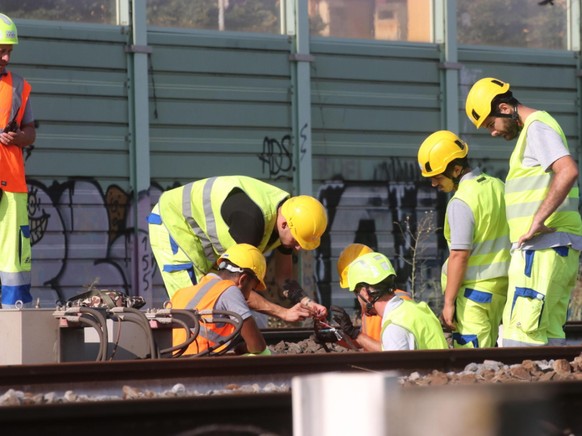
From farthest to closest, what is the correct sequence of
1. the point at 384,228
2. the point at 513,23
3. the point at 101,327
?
the point at 513,23 < the point at 384,228 < the point at 101,327

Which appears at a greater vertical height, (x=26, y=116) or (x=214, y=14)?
(x=214, y=14)

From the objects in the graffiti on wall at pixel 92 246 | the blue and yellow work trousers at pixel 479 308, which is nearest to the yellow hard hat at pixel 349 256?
the blue and yellow work trousers at pixel 479 308

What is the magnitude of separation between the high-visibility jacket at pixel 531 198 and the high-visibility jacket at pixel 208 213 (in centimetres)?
149

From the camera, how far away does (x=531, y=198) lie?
23.8 feet

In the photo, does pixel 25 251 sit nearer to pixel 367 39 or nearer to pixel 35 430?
pixel 35 430

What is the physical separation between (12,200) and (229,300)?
6.58ft

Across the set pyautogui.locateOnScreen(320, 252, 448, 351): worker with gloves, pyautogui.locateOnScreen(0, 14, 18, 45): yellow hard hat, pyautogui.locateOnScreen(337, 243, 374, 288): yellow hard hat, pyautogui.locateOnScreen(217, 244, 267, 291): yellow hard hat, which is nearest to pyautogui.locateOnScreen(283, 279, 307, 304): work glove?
pyautogui.locateOnScreen(337, 243, 374, 288): yellow hard hat

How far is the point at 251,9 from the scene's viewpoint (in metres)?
14.0

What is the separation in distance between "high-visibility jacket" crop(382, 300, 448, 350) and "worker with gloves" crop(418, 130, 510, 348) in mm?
424

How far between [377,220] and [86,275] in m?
3.56

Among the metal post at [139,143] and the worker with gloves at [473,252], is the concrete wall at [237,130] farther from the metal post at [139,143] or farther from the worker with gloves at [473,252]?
the worker with gloves at [473,252]

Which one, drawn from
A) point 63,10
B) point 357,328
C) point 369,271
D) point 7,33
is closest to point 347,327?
point 357,328

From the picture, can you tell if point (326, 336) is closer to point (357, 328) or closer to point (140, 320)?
point (357, 328)

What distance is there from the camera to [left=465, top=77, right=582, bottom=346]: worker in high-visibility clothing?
7.05 m
